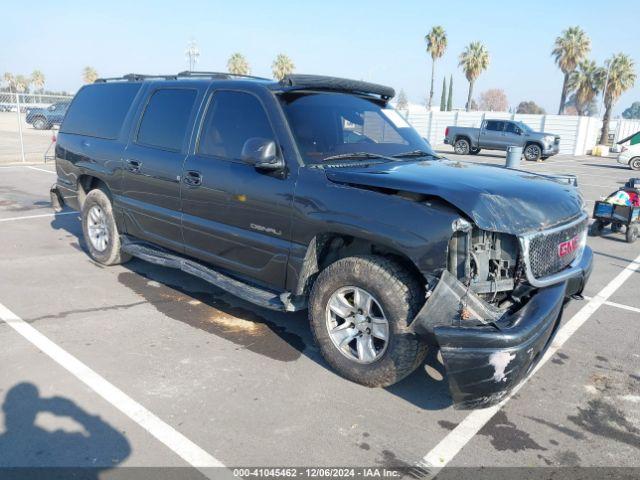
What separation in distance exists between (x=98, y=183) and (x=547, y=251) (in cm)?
484

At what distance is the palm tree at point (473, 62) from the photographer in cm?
5322

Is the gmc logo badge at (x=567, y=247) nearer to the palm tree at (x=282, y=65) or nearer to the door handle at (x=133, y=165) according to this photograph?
the door handle at (x=133, y=165)

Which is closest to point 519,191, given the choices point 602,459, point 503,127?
point 602,459

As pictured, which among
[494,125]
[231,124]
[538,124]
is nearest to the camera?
[231,124]

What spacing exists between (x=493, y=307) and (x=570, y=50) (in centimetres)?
5102

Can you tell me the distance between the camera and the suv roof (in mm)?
4090

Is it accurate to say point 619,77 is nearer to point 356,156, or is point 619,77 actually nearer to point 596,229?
point 596,229

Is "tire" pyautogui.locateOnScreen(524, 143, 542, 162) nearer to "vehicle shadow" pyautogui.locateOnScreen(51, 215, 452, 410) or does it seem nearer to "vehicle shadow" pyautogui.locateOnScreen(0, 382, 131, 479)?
"vehicle shadow" pyautogui.locateOnScreen(51, 215, 452, 410)

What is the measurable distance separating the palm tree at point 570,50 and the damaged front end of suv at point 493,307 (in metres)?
50.0

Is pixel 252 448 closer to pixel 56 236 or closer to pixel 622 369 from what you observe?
pixel 622 369

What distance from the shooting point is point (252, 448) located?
288 centimetres

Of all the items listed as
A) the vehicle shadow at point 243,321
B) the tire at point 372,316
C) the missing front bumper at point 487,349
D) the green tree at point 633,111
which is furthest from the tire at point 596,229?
the green tree at point 633,111

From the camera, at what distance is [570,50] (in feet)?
152

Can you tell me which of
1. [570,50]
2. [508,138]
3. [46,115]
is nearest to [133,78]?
[508,138]
